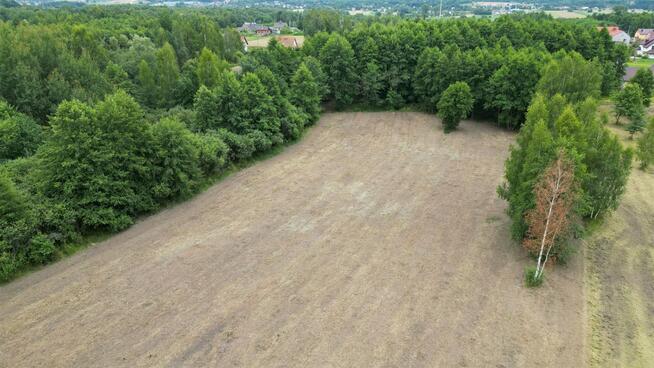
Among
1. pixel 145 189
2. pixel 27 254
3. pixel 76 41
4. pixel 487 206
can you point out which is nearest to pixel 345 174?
pixel 487 206

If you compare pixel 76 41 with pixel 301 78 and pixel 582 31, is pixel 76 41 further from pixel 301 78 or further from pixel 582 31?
pixel 582 31

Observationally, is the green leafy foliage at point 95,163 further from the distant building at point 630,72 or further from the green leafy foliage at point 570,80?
the distant building at point 630,72

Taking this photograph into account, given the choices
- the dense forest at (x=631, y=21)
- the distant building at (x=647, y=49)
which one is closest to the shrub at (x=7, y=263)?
the distant building at (x=647, y=49)

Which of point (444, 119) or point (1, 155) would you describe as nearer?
point (1, 155)

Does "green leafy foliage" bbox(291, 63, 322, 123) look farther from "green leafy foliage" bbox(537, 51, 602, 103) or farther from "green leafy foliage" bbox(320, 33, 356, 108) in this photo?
"green leafy foliage" bbox(537, 51, 602, 103)

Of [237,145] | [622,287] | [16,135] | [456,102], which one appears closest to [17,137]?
[16,135]

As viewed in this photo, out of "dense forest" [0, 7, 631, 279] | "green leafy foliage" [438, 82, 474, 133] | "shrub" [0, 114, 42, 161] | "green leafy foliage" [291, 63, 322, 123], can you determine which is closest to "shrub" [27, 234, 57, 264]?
"dense forest" [0, 7, 631, 279]

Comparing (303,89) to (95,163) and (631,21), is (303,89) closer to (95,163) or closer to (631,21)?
(95,163)
